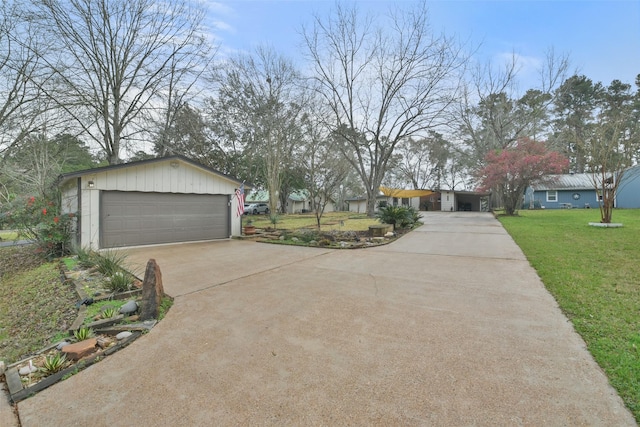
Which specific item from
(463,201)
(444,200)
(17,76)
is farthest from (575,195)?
(17,76)

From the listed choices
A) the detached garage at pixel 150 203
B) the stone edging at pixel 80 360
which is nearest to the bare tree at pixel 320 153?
the detached garage at pixel 150 203

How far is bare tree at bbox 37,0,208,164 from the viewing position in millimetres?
11148

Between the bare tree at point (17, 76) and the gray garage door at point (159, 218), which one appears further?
the bare tree at point (17, 76)

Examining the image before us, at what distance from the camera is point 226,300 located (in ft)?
13.2

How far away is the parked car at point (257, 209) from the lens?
32.9 metres

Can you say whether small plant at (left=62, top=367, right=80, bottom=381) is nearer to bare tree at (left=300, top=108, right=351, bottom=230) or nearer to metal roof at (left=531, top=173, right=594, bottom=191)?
bare tree at (left=300, top=108, right=351, bottom=230)

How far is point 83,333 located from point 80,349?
448 millimetres

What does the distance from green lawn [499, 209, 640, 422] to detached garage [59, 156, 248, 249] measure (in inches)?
394

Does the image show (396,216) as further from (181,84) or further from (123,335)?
(181,84)

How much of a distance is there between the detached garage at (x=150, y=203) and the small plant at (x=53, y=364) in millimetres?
7041

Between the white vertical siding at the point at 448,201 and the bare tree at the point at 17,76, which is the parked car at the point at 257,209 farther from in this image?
the bare tree at the point at 17,76

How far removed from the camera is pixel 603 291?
3951 mm

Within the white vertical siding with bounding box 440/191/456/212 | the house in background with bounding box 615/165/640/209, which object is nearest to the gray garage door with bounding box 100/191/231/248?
the white vertical siding with bounding box 440/191/456/212

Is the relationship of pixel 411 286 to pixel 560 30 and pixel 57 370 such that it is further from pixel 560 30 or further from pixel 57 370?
pixel 560 30
